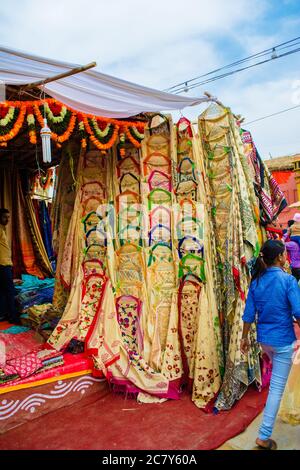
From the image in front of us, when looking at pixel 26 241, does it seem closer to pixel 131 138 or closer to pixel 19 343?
pixel 19 343

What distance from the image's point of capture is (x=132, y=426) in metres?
3.04

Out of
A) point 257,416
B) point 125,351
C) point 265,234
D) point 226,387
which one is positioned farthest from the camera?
point 265,234

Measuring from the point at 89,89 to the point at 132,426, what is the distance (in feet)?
9.38

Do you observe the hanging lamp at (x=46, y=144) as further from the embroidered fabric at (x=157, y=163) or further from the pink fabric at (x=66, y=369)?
the pink fabric at (x=66, y=369)

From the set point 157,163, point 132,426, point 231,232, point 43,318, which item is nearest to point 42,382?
point 132,426

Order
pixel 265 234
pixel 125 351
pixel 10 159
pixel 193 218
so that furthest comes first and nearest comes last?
pixel 10 159 → pixel 265 234 → pixel 193 218 → pixel 125 351

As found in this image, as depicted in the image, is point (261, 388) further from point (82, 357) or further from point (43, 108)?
point (43, 108)

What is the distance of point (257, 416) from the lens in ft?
10.3

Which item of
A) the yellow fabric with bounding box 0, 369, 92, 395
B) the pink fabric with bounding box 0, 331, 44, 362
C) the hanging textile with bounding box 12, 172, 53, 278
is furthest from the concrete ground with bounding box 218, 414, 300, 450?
the hanging textile with bounding box 12, 172, 53, 278

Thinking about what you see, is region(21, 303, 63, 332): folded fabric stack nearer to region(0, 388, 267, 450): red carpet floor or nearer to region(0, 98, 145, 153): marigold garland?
region(0, 388, 267, 450): red carpet floor

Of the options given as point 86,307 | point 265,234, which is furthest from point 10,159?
point 265,234

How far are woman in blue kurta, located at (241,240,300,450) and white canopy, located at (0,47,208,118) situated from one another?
182 centimetres

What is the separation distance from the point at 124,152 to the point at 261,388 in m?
2.81

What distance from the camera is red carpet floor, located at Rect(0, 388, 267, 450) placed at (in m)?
2.80
